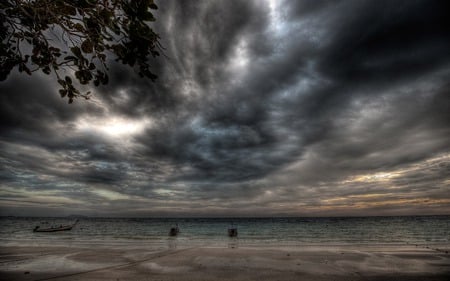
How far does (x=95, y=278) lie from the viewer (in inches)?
308

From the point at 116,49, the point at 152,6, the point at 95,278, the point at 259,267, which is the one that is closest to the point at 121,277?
the point at 95,278

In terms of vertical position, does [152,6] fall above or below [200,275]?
above

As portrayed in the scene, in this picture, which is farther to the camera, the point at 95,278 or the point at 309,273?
the point at 309,273

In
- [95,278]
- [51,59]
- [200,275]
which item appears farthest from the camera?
[200,275]

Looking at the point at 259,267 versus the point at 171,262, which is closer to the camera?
the point at 259,267

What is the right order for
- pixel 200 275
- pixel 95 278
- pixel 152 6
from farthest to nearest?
pixel 200 275, pixel 95 278, pixel 152 6

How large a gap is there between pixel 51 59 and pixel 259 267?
10.0 m

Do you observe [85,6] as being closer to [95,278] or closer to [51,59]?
[51,59]

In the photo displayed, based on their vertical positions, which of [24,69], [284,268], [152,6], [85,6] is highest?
[85,6]

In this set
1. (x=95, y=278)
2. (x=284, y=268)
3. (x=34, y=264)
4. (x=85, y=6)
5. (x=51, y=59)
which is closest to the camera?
(x=85, y=6)

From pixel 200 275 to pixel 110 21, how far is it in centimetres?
863

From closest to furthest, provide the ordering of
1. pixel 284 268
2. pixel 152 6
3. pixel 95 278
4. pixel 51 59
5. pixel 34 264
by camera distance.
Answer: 1. pixel 152 6
2. pixel 51 59
3. pixel 95 278
4. pixel 284 268
5. pixel 34 264

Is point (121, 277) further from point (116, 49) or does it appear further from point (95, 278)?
point (116, 49)

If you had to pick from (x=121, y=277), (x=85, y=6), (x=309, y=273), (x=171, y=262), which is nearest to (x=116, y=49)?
(x=85, y=6)
